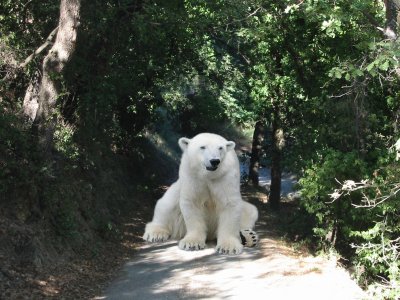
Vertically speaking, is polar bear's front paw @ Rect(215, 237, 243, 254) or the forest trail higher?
polar bear's front paw @ Rect(215, 237, 243, 254)

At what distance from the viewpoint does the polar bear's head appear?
772 centimetres

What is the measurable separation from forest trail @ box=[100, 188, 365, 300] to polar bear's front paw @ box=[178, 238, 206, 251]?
3.1 inches

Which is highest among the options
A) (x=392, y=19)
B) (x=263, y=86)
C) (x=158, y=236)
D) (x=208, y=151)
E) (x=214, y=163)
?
(x=392, y=19)

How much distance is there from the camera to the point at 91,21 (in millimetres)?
11352

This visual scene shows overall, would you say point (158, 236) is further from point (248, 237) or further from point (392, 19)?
point (392, 19)

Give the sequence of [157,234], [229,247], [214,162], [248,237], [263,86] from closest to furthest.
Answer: [214,162] < [229,247] < [248,237] < [157,234] < [263,86]

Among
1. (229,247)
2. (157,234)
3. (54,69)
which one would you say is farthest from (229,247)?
(54,69)

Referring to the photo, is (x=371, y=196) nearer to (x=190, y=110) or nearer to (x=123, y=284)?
(x=123, y=284)

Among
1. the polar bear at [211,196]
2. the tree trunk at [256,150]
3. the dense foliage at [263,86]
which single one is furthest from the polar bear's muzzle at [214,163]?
the tree trunk at [256,150]

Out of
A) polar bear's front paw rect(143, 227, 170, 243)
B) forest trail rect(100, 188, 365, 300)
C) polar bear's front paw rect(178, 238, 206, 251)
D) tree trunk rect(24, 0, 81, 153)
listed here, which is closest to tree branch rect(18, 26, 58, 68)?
tree trunk rect(24, 0, 81, 153)

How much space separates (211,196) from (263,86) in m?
7.94

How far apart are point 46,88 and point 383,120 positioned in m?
6.46

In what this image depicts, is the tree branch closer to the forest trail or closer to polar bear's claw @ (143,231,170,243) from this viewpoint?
polar bear's claw @ (143,231,170,243)

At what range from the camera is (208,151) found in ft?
25.7
